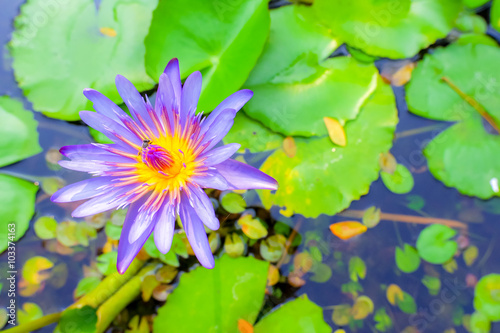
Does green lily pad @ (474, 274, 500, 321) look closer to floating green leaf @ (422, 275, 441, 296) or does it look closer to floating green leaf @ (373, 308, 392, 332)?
floating green leaf @ (422, 275, 441, 296)

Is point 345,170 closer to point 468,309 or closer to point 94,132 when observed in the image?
point 468,309

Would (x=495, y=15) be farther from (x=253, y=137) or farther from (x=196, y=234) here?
(x=196, y=234)

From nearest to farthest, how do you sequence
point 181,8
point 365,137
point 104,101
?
point 104,101
point 181,8
point 365,137

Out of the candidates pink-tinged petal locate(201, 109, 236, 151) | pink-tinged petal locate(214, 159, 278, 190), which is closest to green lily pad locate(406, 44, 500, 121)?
pink-tinged petal locate(214, 159, 278, 190)

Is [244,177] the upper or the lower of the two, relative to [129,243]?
upper

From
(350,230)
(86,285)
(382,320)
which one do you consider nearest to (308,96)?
(350,230)

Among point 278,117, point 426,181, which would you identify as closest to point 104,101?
point 278,117

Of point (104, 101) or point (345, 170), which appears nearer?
point (104, 101)
